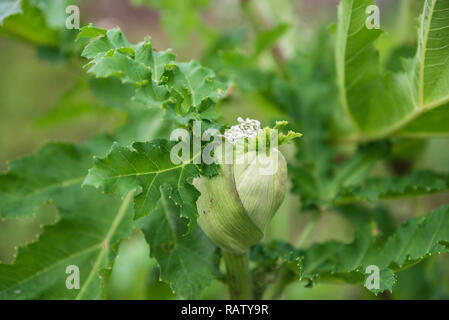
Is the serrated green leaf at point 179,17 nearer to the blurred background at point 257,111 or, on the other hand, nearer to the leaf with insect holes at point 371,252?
the blurred background at point 257,111

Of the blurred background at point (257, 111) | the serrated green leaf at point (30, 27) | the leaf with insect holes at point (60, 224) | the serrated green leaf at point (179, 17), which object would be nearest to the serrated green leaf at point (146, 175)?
the leaf with insect holes at point (60, 224)

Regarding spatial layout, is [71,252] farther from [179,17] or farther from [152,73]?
[179,17]

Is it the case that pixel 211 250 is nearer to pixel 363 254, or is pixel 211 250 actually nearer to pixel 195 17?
pixel 363 254

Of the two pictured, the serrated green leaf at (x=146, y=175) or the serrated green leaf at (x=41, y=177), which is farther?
the serrated green leaf at (x=41, y=177)

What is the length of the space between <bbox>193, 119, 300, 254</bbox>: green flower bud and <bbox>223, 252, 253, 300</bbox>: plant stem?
7cm

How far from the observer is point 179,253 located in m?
0.58

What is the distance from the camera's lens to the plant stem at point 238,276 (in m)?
0.57

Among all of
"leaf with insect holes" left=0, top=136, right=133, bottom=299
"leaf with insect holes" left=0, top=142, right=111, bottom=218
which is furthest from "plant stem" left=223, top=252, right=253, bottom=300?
"leaf with insect holes" left=0, top=142, right=111, bottom=218

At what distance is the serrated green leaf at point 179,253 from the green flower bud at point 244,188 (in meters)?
0.09

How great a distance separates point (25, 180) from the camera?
0.70m

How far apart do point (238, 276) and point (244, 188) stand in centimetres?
18

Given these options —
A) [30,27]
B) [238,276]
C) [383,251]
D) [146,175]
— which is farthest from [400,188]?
[30,27]

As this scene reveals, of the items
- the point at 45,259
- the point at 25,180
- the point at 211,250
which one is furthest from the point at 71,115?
the point at 211,250

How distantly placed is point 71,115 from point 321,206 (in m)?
0.57
